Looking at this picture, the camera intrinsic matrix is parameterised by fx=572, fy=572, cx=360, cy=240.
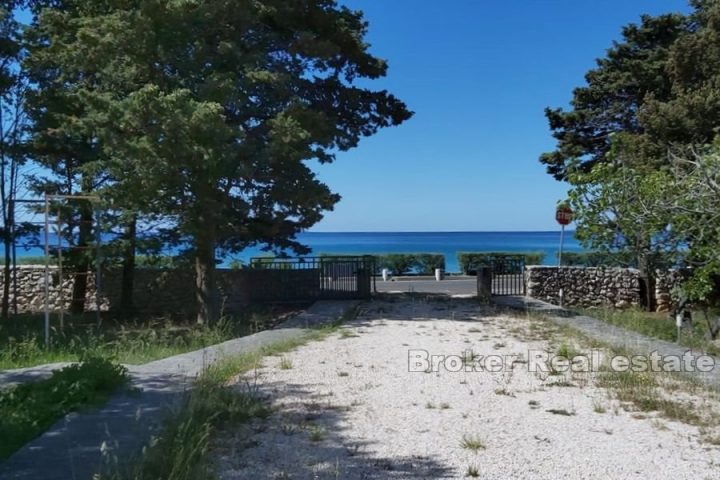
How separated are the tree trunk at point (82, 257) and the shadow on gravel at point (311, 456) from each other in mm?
10638

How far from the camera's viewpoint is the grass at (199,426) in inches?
143

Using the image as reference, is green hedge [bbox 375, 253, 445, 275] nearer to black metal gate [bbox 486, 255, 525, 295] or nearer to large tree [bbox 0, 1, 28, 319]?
black metal gate [bbox 486, 255, 525, 295]

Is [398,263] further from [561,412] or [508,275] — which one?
[561,412]

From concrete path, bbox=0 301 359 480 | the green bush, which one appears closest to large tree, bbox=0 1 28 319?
concrete path, bbox=0 301 359 480

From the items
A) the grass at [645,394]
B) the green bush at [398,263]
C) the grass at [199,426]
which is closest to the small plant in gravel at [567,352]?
the grass at [645,394]

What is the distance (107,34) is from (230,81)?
260cm

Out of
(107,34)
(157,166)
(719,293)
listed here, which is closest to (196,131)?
(157,166)

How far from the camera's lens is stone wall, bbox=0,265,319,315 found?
17.1 metres

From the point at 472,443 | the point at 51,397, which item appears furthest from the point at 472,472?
the point at 51,397

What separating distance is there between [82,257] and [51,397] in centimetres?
1097

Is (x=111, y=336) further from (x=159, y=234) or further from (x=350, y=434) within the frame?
(x=350, y=434)

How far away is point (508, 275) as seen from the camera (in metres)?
21.1

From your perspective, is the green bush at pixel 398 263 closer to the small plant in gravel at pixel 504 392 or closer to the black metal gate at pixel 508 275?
the black metal gate at pixel 508 275

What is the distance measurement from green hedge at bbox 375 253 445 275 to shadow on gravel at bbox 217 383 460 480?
1021 inches
